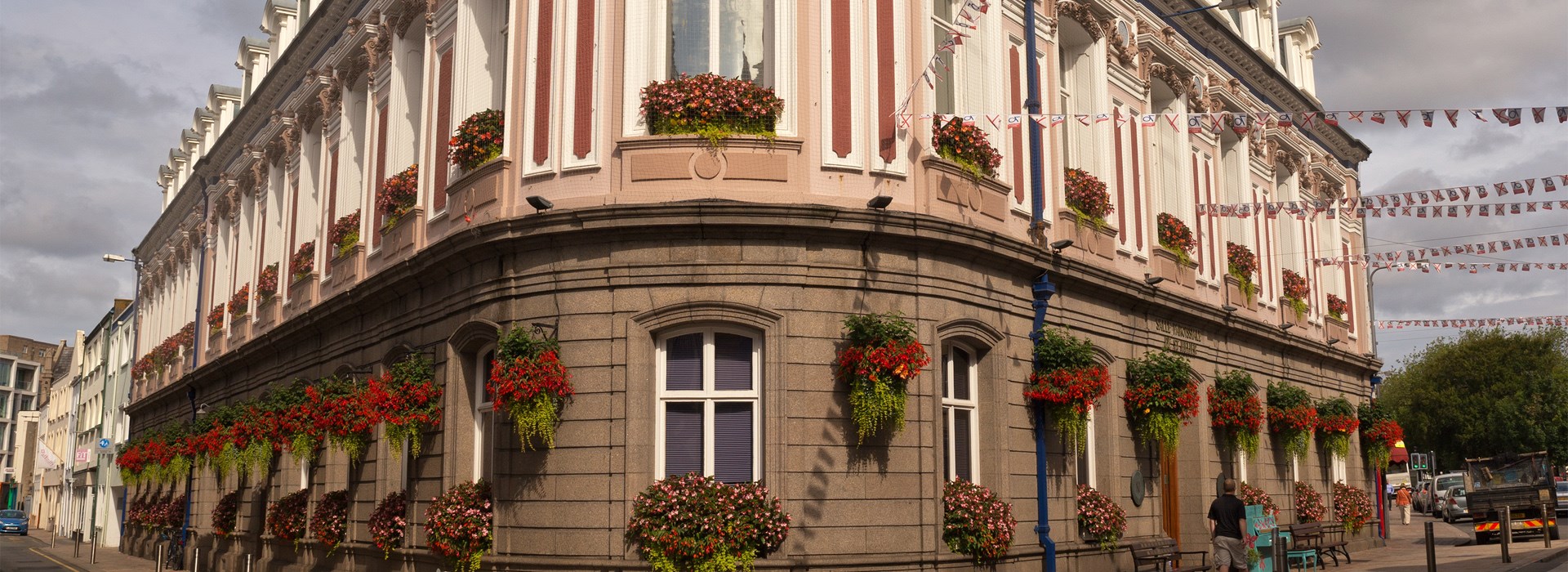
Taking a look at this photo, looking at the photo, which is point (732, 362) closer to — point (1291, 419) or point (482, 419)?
point (482, 419)

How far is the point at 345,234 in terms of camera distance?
2175 cm

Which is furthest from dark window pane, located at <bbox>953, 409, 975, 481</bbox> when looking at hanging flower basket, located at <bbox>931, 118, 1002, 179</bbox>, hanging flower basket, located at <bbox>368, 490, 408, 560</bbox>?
hanging flower basket, located at <bbox>368, 490, 408, 560</bbox>

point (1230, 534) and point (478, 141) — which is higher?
point (478, 141)

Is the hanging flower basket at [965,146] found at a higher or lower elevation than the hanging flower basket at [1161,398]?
higher

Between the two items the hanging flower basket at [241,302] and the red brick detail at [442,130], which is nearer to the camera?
the red brick detail at [442,130]

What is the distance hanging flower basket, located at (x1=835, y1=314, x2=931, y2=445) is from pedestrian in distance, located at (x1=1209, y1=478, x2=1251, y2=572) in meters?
5.06

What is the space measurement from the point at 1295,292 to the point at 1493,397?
1666 inches

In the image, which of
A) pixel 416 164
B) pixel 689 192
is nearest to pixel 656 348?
pixel 689 192

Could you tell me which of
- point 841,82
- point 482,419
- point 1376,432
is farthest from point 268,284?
point 1376,432

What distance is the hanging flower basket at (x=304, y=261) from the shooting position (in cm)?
2383

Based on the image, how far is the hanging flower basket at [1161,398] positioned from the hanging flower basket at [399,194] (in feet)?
35.6

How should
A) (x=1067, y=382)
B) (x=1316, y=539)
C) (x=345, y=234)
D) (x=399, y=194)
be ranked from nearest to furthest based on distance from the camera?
(x=1067, y=382)
(x=399, y=194)
(x=345, y=234)
(x=1316, y=539)

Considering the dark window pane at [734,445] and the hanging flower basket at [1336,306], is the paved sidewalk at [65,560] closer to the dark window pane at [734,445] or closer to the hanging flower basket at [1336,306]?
the dark window pane at [734,445]

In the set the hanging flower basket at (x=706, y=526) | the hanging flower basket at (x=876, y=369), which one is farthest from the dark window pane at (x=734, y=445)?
the hanging flower basket at (x=876, y=369)
